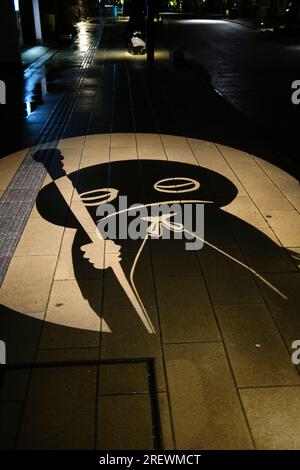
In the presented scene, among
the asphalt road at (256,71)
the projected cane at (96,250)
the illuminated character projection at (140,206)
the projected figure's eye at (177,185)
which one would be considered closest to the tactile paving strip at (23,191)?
the illuminated character projection at (140,206)

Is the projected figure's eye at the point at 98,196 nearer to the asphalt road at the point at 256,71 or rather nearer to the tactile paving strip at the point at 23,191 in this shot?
the tactile paving strip at the point at 23,191

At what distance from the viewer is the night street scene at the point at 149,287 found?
3.19 m

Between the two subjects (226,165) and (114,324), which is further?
(226,165)

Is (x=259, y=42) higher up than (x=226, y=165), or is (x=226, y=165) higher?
(x=259, y=42)

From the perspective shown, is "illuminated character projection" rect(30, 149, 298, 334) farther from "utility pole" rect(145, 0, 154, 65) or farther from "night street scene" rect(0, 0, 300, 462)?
"utility pole" rect(145, 0, 154, 65)

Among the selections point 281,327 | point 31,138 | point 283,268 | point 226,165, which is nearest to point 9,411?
point 281,327

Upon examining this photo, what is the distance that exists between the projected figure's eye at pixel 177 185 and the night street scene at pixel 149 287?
5 cm

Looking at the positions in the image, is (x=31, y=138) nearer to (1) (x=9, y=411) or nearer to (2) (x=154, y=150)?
(2) (x=154, y=150)

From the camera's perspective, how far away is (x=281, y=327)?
13.8 ft

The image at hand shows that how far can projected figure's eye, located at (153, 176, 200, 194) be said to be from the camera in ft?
23.9

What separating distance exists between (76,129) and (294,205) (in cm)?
669

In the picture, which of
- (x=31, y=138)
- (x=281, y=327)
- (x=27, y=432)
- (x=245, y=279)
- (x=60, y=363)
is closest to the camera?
(x=27, y=432)

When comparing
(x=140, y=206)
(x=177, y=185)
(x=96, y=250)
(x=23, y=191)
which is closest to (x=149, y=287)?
(x=96, y=250)

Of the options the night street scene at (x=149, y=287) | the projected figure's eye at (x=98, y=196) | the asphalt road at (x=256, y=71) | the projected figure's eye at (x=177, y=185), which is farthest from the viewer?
the asphalt road at (x=256, y=71)
